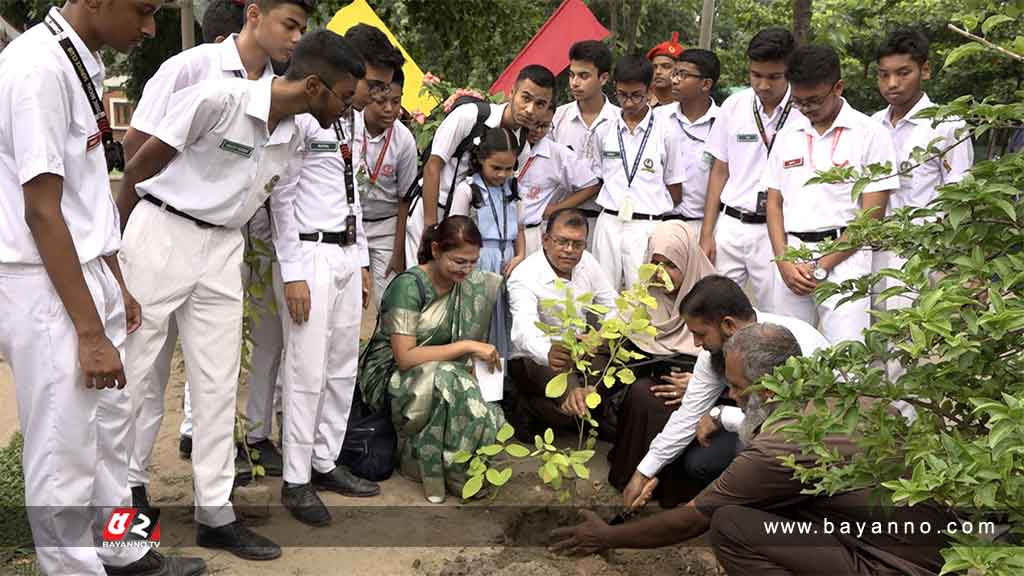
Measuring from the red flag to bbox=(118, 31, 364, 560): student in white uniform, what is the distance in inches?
153

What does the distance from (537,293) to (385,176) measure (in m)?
1.00

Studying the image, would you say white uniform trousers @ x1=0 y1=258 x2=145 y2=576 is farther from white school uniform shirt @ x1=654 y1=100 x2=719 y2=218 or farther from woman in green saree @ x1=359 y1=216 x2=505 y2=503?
white school uniform shirt @ x1=654 y1=100 x2=719 y2=218

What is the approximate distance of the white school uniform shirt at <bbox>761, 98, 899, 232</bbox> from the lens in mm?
4406

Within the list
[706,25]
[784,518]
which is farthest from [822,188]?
[706,25]

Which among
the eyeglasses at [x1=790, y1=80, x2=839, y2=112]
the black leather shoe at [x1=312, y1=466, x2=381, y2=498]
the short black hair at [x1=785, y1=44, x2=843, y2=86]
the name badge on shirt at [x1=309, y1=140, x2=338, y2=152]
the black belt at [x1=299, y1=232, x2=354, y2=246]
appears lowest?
the black leather shoe at [x1=312, y1=466, x2=381, y2=498]

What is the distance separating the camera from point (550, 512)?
3.99 m

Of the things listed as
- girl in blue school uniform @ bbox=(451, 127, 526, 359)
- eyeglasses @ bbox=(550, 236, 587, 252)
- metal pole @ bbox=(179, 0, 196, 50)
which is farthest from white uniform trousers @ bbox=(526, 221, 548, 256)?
metal pole @ bbox=(179, 0, 196, 50)

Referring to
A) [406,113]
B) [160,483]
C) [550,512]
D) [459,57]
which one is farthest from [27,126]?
[459,57]

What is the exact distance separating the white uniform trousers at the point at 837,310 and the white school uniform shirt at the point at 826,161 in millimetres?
125

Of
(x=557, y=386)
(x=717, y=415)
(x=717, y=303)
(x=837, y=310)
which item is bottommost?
(x=717, y=415)

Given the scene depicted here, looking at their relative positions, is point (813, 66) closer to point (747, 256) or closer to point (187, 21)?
point (747, 256)

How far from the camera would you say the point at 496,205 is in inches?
188

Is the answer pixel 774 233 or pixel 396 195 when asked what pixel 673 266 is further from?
pixel 396 195

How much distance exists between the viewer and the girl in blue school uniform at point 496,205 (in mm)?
4625
